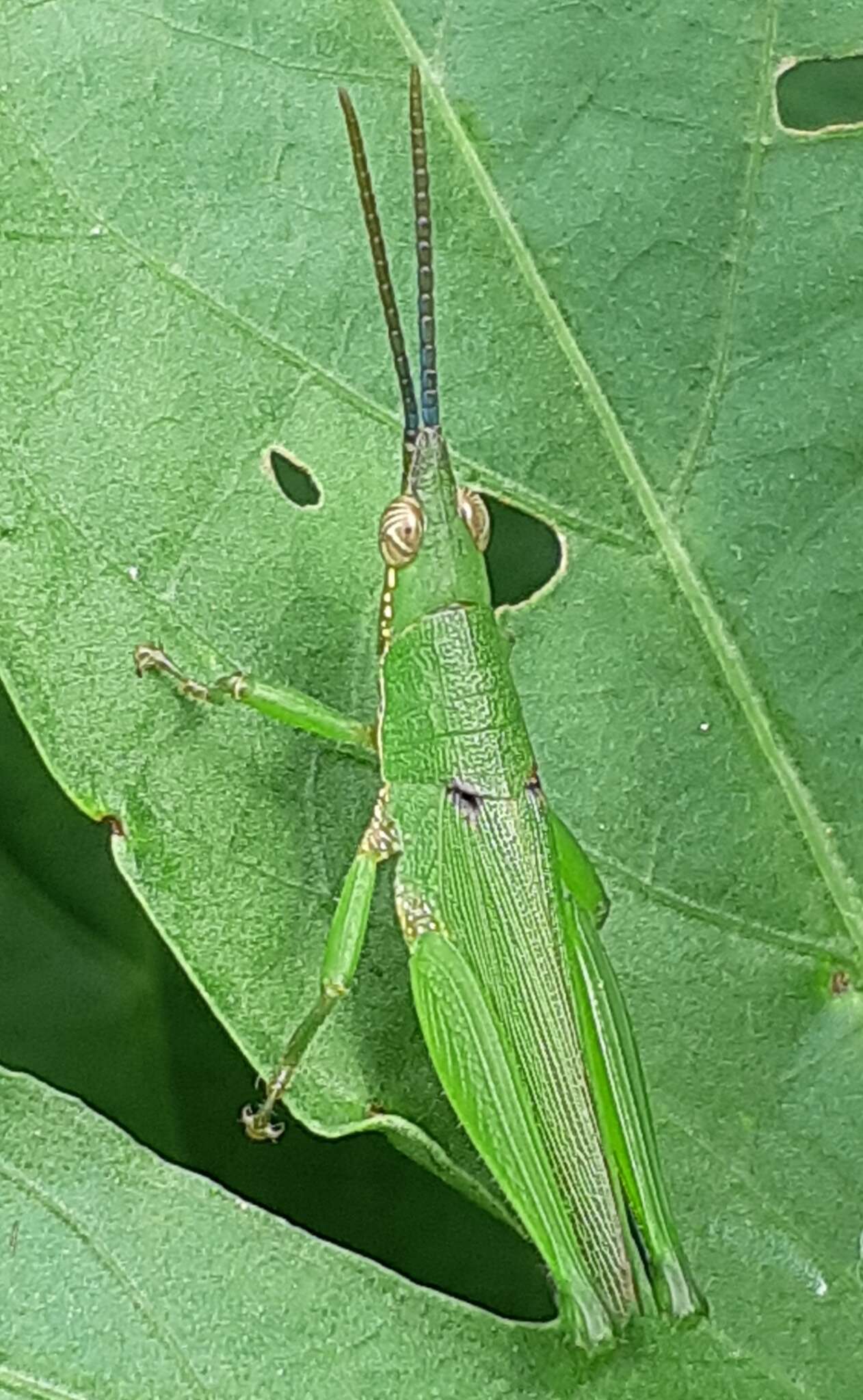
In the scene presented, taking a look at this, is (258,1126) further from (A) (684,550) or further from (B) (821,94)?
(B) (821,94)

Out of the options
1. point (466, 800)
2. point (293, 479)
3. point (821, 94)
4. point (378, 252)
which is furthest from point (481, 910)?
point (821, 94)

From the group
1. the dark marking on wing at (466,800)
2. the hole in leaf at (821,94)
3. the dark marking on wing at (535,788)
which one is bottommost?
the dark marking on wing at (466,800)

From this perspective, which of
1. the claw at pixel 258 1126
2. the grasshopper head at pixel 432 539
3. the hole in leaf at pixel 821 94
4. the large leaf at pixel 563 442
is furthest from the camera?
the claw at pixel 258 1126

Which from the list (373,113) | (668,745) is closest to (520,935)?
(668,745)

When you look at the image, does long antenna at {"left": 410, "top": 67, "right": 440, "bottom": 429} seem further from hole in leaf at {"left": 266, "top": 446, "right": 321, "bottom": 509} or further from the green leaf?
the green leaf

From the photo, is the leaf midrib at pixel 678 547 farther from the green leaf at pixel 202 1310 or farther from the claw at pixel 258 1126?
the claw at pixel 258 1126

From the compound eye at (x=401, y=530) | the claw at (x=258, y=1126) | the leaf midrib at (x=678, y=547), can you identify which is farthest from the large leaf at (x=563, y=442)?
the claw at (x=258, y=1126)

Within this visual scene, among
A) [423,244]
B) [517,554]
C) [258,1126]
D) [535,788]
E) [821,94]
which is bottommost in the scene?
[258,1126]
